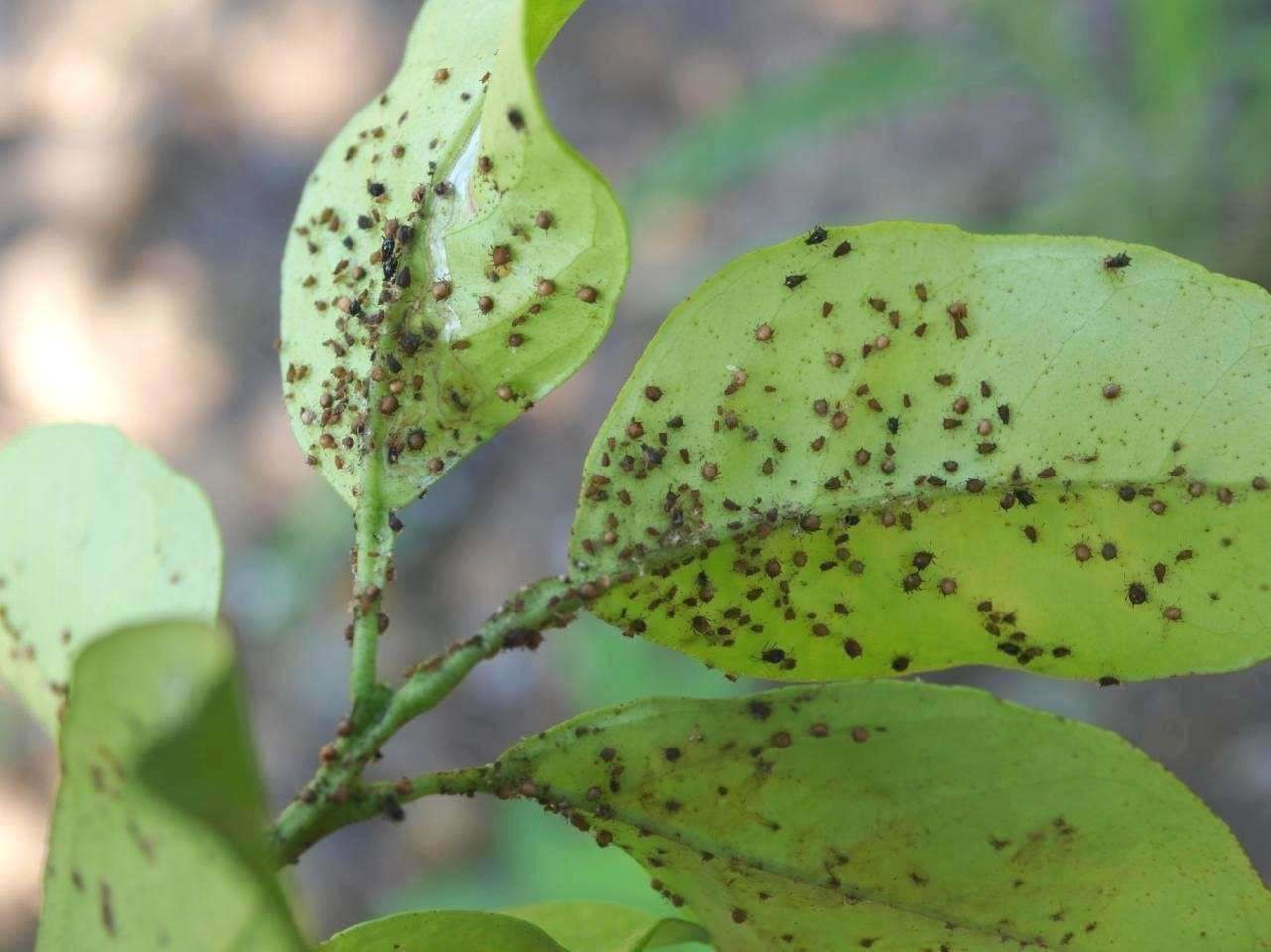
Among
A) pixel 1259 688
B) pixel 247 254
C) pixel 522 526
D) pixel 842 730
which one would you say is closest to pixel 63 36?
pixel 247 254

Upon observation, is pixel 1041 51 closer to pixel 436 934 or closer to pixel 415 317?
pixel 415 317

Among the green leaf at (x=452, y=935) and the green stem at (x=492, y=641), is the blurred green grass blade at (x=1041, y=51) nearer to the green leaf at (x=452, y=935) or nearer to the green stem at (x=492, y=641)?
the green stem at (x=492, y=641)

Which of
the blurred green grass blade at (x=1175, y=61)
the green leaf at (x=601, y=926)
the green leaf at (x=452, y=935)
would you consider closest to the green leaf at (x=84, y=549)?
the green leaf at (x=452, y=935)

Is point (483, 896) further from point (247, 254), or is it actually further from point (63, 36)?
point (63, 36)

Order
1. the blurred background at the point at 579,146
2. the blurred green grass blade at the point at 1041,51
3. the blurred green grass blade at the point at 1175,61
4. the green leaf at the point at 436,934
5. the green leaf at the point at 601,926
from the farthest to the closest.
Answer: the blurred green grass blade at the point at 1041,51 < the blurred background at the point at 579,146 < the blurred green grass blade at the point at 1175,61 < the green leaf at the point at 601,926 < the green leaf at the point at 436,934

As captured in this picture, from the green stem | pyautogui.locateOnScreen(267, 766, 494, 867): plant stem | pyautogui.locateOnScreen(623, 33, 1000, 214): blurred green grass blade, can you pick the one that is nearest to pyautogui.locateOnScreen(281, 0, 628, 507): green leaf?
the green stem

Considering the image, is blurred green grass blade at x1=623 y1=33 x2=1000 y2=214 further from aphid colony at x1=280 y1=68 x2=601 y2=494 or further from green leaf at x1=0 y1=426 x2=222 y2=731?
green leaf at x1=0 y1=426 x2=222 y2=731
